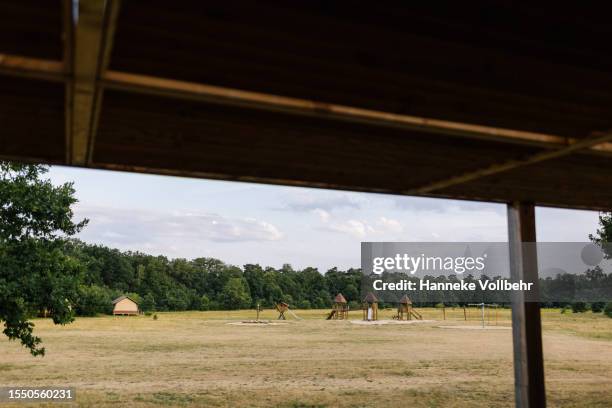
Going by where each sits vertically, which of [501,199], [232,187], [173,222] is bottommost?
[501,199]

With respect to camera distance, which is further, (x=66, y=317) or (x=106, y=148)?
(x=66, y=317)

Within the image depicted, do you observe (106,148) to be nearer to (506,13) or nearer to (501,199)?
(506,13)

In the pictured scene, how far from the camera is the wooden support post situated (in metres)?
5.54

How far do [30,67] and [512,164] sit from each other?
354 cm

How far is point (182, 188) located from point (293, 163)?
93463 mm

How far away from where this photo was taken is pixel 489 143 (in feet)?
13.1

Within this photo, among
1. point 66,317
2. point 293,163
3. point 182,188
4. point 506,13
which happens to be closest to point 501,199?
point 293,163

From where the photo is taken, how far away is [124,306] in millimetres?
48844

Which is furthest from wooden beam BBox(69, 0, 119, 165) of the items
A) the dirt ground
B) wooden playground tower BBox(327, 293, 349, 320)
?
wooden playground tower BBox(327, 293, 349, 320)

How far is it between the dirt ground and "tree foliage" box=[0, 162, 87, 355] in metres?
3.31

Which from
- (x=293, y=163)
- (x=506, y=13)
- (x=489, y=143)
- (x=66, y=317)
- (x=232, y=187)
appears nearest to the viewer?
(x=506, y=13)

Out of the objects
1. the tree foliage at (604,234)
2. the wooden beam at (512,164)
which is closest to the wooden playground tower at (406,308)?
the tree foliage at (604,234)

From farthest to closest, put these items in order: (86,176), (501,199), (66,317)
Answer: (86,176) < (66,317) < (501,199)

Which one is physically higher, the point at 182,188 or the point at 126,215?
the point at 182,188
